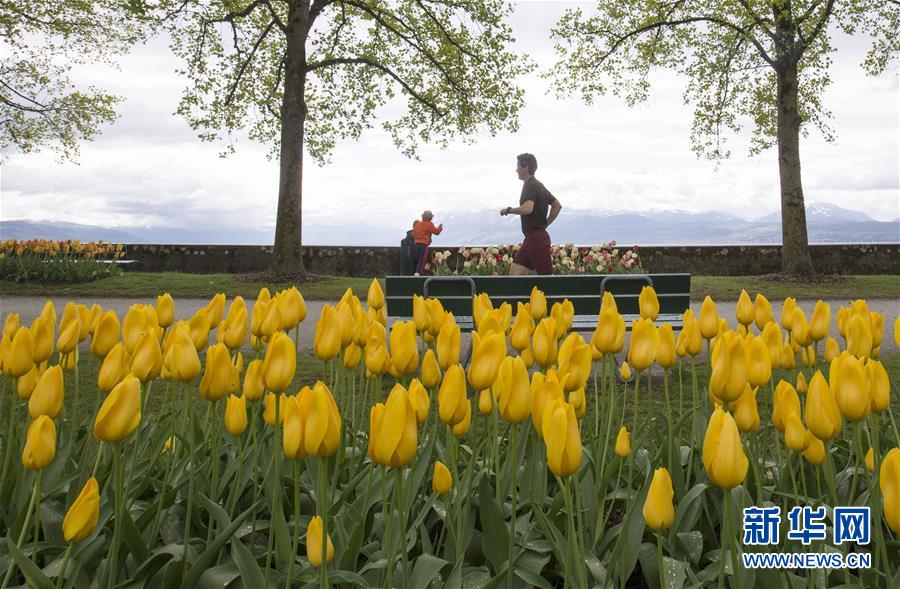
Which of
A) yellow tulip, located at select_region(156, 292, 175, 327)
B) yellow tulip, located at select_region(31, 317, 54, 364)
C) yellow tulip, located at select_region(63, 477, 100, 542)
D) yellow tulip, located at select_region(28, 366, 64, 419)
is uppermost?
yellow tulip, located at select_region(156, 292, 175, 327)

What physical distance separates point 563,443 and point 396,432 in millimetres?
293

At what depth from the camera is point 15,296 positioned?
14.1m

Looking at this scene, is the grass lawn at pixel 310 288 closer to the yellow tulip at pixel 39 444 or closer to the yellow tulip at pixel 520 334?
the yellow tulip at pixel 520 334

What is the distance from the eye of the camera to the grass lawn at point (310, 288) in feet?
46.5

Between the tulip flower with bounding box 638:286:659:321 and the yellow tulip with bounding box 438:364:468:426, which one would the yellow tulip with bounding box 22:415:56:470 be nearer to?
the yellow tulip with bounding box 438:364:468:426

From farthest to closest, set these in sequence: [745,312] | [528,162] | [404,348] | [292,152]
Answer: [292,152] → [528,162] → [745,312] → [404,348]

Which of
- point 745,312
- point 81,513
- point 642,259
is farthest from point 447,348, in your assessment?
point 642,259

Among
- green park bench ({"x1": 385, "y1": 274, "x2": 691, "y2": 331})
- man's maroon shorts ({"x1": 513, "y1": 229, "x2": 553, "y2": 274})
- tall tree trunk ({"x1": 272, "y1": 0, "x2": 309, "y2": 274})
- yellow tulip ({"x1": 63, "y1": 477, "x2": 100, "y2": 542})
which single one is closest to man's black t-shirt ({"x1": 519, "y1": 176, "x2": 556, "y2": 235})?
man's maroon shorts ({"x1": 513, "y1": 229, "x2": 553, "y2": 274})

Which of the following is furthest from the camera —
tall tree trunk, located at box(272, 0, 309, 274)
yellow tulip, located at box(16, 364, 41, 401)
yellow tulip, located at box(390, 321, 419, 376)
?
tall tree trunk, located at box(272, 0, 309, 274)

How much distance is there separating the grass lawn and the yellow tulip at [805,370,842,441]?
12604mm

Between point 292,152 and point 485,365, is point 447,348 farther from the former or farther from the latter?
point 292,152

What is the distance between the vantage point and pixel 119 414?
1.41 metres

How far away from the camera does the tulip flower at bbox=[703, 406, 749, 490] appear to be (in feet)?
4.23

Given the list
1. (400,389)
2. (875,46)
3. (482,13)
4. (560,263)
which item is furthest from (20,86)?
(400,389)
